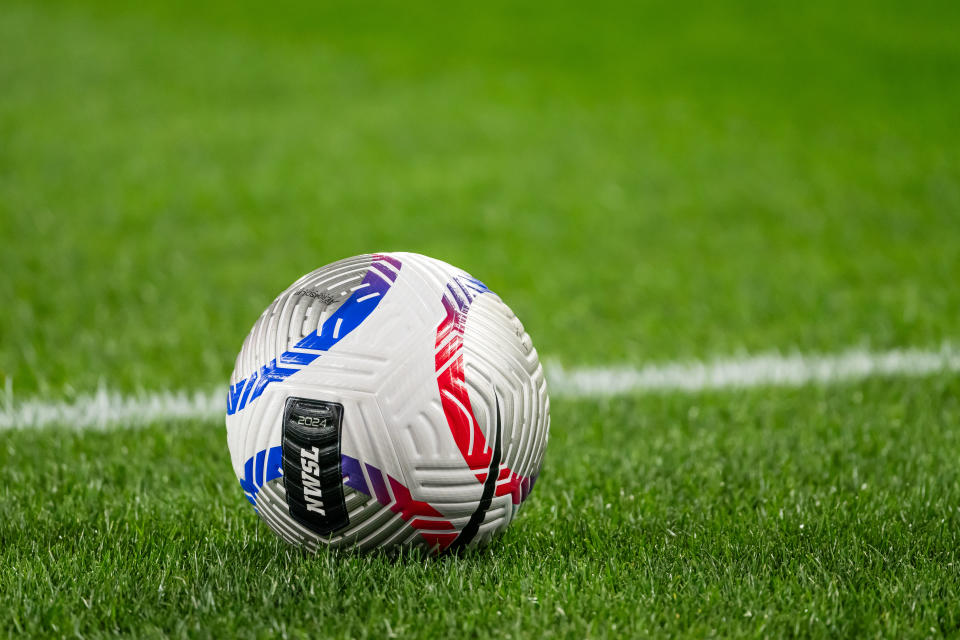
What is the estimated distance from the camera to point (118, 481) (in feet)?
12.7

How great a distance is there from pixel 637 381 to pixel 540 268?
2.22 meters

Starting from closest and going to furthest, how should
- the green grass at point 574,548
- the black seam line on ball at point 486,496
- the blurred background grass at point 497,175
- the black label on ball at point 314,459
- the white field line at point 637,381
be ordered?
the green grass at point 574,548
the black label on ball at point 314,459
the black seam line on ball at point 486,496
the white field line at point 637,381
the blurred background grass at point 497,175

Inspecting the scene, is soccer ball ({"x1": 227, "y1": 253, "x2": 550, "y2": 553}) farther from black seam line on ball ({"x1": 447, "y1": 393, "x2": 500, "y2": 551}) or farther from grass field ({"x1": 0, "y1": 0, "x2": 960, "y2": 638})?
grass field ({"x1": 0, "y1": 0, "x2": 960, "y2": 638})

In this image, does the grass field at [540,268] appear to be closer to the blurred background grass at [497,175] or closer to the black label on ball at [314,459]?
the blurred background grass at [497,175]

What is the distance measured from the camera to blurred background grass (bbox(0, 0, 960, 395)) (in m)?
6.25

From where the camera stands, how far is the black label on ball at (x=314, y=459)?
2.82 metres

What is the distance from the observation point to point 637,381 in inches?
210

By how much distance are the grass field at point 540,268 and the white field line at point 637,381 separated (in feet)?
0.48

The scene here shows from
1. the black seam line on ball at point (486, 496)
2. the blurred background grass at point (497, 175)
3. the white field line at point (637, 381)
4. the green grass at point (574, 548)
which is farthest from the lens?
the blurred background grass at point (497, 175)

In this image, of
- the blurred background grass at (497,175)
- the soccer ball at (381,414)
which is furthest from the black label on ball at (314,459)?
the blurred background grass at (497,175)

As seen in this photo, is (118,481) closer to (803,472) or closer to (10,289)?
(803,472)

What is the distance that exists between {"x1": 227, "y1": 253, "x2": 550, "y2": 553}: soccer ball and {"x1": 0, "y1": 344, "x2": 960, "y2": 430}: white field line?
6.03ft

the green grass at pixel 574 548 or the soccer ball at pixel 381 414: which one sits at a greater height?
the soccer ball at pixel 381 414

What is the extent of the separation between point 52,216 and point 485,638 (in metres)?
6.66
